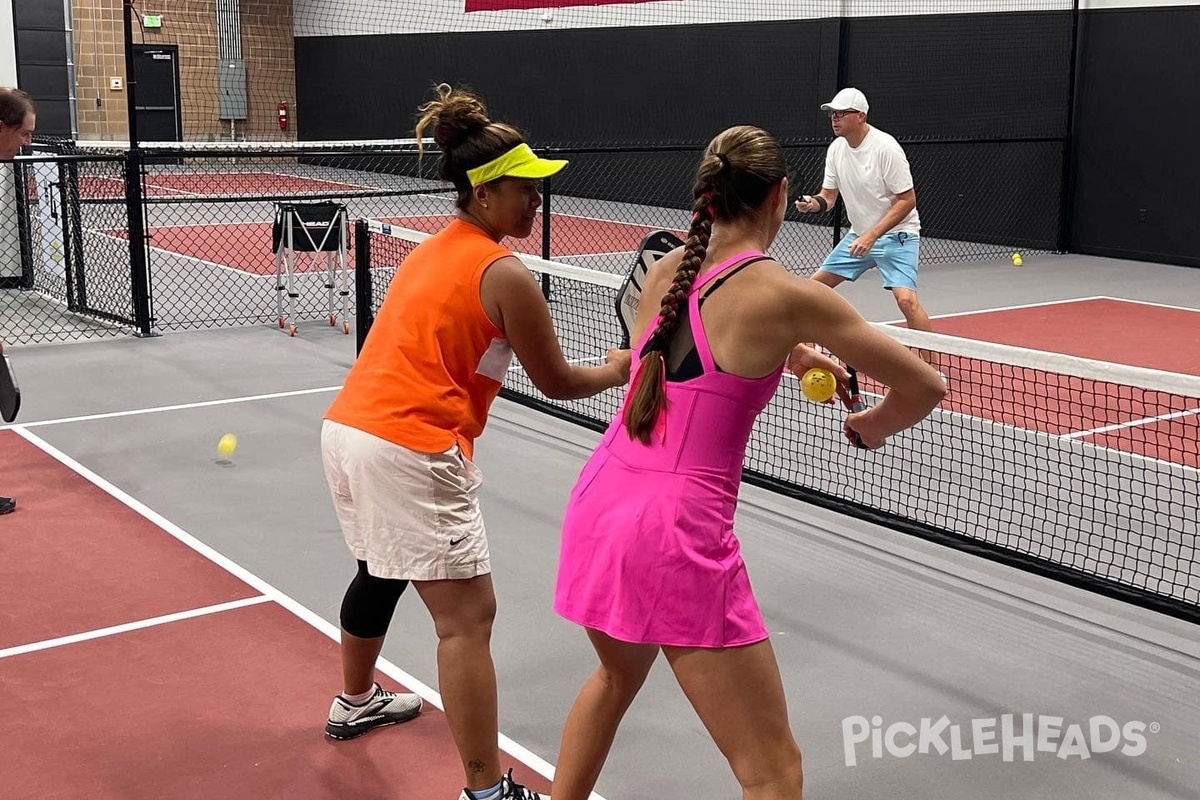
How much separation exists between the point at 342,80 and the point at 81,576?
856 inches

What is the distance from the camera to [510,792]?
10.4 feet

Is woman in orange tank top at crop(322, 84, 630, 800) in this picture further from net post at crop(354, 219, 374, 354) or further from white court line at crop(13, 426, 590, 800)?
net post at crop(354, 219, 374, 354)

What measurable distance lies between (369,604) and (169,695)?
89 centimetres

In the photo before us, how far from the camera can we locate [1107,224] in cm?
1453

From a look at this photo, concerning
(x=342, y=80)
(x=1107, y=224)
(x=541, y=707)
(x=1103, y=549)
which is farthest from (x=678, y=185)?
(x=541, y=707)

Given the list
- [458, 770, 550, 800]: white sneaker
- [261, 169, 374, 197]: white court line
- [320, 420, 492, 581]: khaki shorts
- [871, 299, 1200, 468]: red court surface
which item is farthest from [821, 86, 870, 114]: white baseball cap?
[261, 169, 374, 197]: white court line

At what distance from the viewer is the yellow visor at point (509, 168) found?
3.03 meters

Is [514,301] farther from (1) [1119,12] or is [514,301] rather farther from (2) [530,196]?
(1) [1119,12]

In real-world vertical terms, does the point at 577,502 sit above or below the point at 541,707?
above

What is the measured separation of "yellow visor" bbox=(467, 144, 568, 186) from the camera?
3.03 meters

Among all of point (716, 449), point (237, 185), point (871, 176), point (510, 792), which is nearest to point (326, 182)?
point (237, 185)

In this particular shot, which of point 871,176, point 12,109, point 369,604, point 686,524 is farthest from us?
point 871,176

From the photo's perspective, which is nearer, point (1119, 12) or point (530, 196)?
point (530, 196)

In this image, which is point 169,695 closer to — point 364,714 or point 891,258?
point 364,714
